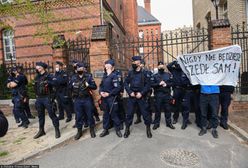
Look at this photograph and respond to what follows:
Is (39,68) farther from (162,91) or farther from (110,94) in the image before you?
(162,91)

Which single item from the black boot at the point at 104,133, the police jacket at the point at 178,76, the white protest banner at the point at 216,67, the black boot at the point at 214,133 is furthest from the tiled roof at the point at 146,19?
the black boot at the point at 214,133

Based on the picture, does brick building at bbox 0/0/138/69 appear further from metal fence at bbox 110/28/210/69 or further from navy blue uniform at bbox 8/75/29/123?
navy blue uniform at bbox 8/75/29/123

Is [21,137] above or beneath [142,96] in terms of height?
beneath

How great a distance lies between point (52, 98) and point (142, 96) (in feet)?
8.01

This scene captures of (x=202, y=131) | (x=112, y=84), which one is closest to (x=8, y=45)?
(x=112, y=84)

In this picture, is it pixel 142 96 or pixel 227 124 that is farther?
pixel 227 124

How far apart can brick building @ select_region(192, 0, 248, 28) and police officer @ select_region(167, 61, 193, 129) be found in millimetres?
7557

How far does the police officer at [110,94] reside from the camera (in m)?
6.82

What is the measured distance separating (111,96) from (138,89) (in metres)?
0.75

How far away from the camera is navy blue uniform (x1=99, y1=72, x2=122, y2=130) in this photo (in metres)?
6.82

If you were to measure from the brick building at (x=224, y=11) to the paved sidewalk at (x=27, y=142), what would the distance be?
10.00m

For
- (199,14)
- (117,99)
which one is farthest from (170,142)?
(199,14)

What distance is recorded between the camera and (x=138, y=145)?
618 cm

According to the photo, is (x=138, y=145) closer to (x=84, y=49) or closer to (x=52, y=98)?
(x=52, y=98)
